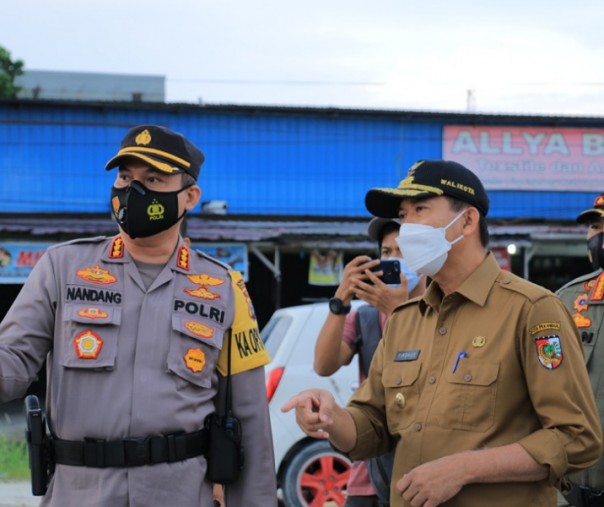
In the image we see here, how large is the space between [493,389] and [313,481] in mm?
4326

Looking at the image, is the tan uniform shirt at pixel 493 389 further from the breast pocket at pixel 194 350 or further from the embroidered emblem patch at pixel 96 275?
the embroidered emblem patch at pixel 96 275

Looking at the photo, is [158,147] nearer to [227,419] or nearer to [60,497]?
[227,419]

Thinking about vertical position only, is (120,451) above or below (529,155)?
below

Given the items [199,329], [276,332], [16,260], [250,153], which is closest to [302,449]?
[276,332]

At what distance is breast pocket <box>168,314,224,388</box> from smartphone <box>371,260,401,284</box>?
1297mm

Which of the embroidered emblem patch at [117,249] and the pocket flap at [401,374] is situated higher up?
the embroidered emblem patch at [117,249]

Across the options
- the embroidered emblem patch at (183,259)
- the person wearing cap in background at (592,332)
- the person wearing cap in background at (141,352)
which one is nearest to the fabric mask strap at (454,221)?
the person wearing cap in background at (141,352)

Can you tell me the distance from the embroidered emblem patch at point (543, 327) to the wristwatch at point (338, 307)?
5.49ft

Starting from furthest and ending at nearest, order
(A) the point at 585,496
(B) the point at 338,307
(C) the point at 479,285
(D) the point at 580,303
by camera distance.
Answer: (B) the point at 338,307 → (D) the point at 580,303 → (A) the point at 585,496 → (C) the point at 479,285

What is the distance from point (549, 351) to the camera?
2.52 m

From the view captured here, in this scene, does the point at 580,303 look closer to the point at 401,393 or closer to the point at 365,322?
the point at 365,322

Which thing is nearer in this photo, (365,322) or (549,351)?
(549,351)

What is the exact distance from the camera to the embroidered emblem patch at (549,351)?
2.51 metres

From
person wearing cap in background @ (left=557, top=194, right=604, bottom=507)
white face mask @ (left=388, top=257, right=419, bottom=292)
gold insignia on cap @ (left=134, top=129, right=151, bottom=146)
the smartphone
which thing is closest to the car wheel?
white face mask @ (left=388, top=257, right=419, bottom=292)
